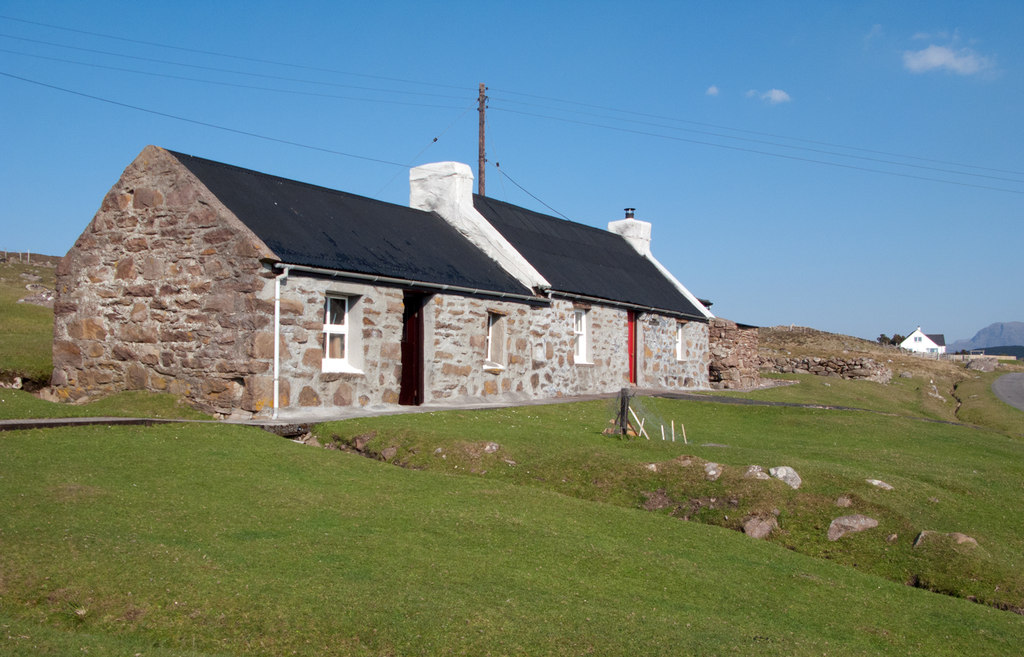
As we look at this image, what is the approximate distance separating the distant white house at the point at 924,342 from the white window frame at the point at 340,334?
145 meters

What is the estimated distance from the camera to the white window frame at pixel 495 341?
73.7 feet

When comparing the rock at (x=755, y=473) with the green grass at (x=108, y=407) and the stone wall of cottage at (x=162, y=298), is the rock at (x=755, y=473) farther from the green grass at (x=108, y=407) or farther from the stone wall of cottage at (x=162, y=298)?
the green grass at (x=108, y=407)

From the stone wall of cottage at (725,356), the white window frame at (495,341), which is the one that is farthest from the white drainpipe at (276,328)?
the stone wall of cottage at (725,356)

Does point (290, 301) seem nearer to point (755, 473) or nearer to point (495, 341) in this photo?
→ point (495, 341)

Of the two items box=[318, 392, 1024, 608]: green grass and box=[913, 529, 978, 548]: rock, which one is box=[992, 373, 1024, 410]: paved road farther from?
box=[913, 529, 978, 548]: rock

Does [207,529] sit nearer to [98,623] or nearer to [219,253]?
[98,623]

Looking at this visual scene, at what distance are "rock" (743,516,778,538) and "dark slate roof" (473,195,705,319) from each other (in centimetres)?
1319

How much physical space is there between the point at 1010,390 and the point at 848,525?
3997cm

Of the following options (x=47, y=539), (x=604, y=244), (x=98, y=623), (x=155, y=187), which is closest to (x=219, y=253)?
(x=155, y=187)

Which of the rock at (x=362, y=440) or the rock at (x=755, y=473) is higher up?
the rock at (x=362, y=440)

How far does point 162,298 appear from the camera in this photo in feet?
57.4

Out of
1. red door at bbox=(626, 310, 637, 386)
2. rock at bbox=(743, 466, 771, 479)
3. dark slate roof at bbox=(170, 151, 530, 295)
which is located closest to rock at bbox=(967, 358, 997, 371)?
red door at bbox=(626, 310, 637, 386)

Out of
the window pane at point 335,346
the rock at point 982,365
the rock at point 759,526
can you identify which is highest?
the window pane at point 335,346

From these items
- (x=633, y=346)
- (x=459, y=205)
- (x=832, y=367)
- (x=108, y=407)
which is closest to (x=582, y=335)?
(x=633, y=346)
